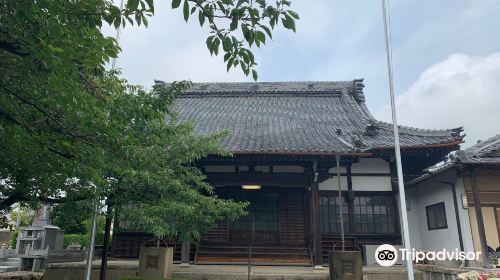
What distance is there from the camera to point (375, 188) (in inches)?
518

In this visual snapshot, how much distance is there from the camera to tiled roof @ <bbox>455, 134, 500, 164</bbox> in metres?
9.92

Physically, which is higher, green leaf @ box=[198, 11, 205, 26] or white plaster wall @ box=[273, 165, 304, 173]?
white plaster wall @ box=[273, 165, 304, 173]

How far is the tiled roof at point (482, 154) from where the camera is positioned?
992 centimetres

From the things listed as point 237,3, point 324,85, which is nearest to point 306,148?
point 237,3

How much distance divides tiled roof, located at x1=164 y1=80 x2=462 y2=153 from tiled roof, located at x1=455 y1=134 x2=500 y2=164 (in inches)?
27.8

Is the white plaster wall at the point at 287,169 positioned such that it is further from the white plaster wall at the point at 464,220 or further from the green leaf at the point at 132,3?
the green leaf at the point at 132,3

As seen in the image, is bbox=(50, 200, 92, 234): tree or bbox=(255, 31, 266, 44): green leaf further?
bbox=(50, 200, 92, 234): tree

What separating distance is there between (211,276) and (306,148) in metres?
4.97

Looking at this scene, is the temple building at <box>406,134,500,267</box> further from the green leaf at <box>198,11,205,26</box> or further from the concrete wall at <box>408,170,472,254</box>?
the green leaf at <box>198,11,205,26</box>

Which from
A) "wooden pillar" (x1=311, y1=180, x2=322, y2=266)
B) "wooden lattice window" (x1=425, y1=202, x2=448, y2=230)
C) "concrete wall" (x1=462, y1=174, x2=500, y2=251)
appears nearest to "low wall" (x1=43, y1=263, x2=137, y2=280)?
"wooden pillar" (x1=311, y1=180, x2=322, y2=266)

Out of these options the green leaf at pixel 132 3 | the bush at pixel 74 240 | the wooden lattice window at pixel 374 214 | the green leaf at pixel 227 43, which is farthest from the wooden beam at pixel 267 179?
the bush at pixel 74 240

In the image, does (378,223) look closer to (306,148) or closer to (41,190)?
(306,148)

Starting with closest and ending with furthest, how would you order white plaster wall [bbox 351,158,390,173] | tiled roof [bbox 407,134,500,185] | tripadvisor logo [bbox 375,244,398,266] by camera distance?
tiled roof [bbox 407,134,500,185] < tripadvisor logo [bbox 375,244,398,266] < white plaster wall [bbox 351,158,390,173]

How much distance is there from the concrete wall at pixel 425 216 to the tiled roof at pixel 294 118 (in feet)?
5.25
